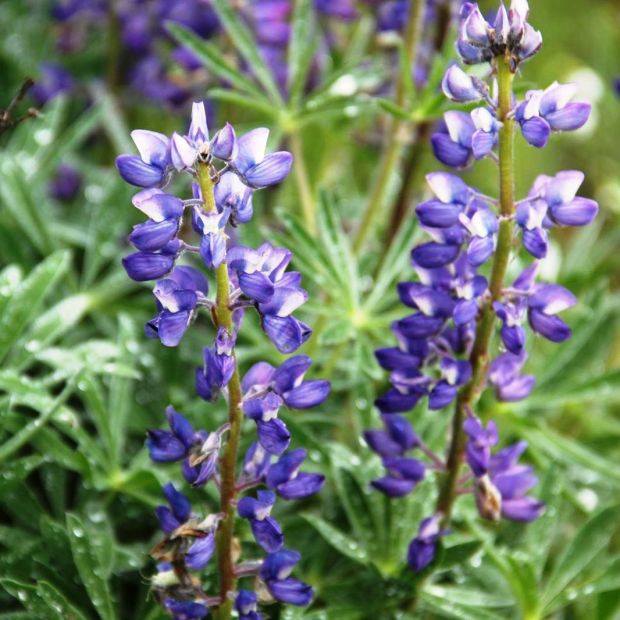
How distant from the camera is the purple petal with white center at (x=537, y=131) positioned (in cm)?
113

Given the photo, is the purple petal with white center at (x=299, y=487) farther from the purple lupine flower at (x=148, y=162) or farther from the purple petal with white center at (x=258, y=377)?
the purple lupine flower at (x=148, y=162)

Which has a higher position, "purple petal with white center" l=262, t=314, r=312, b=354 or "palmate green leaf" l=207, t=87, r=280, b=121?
"palmate green leaf" l=207, t=87, r=280, b=121

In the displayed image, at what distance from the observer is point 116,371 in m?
1.48

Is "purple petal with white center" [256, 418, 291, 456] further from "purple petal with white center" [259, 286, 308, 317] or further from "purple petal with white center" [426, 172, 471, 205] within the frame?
"purple petal with white center" [426, 172, 471, 205]

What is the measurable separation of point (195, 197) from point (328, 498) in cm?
77

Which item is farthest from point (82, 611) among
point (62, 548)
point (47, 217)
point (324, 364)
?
point (47, 217)

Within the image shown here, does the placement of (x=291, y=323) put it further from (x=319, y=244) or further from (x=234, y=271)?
(x=319, y=244)

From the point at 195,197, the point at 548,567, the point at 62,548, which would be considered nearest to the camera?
the point at 195,197

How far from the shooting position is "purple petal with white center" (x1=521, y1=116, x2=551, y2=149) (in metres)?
1.13

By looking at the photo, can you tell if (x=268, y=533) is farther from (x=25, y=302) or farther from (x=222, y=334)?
(x=25, y=302)

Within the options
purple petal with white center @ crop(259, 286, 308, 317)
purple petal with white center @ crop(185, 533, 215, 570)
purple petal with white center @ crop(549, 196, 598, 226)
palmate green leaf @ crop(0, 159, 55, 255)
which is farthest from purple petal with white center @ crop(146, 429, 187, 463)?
palmate green leaf @ crop(0, 159, 55, 255)

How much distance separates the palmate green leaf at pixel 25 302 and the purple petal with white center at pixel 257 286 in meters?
0.58

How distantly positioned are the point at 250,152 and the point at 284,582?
51 cm

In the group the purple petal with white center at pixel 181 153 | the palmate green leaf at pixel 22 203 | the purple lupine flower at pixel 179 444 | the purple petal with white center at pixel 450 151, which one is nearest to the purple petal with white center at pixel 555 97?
the purple petal with white center at pixel 450 151
